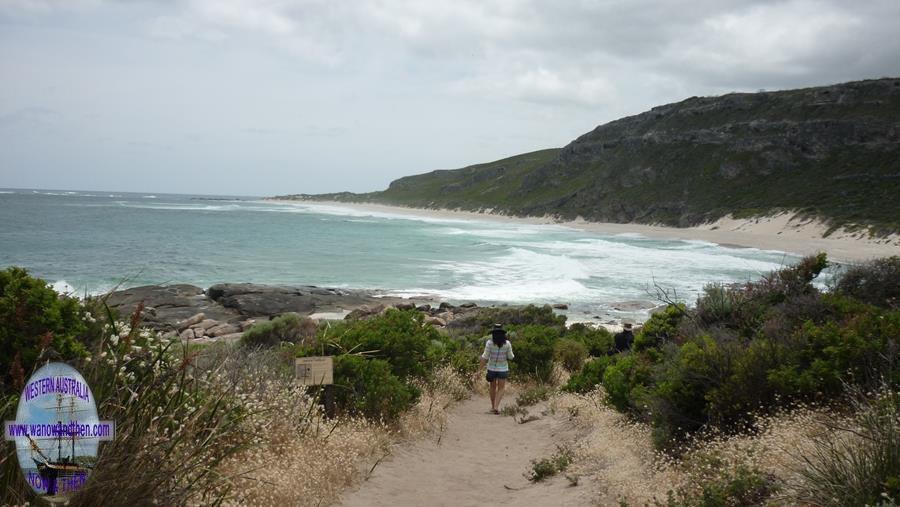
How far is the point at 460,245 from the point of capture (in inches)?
2092

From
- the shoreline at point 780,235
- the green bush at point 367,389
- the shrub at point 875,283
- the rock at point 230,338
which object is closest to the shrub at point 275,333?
the rock at point 230,338

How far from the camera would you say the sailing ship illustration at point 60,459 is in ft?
8.58

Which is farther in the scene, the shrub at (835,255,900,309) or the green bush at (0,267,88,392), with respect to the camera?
the shrub at (835,255,900,309)

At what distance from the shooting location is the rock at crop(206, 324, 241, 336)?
20.6 meters

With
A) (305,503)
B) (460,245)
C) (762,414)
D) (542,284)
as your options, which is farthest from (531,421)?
(460,245)

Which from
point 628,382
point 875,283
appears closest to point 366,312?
point 628,382

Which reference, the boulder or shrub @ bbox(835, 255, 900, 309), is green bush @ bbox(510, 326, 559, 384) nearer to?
shrub @ bbox(835, 255, 900, 309)

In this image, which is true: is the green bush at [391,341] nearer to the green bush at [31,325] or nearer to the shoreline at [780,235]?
the green bush at [31,325]

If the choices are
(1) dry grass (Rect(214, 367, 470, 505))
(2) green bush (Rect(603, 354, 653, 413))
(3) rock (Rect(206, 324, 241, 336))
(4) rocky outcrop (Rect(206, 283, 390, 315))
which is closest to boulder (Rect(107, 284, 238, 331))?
(4) rocky outcrop (Rect(206, 283, 390, 315))

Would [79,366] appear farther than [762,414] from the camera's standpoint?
No

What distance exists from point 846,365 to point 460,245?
4707cm

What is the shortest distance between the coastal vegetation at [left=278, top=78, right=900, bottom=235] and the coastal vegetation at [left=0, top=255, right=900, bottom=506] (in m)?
48.5

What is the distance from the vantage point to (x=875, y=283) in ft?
32.4

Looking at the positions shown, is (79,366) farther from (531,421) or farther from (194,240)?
(194,240)
